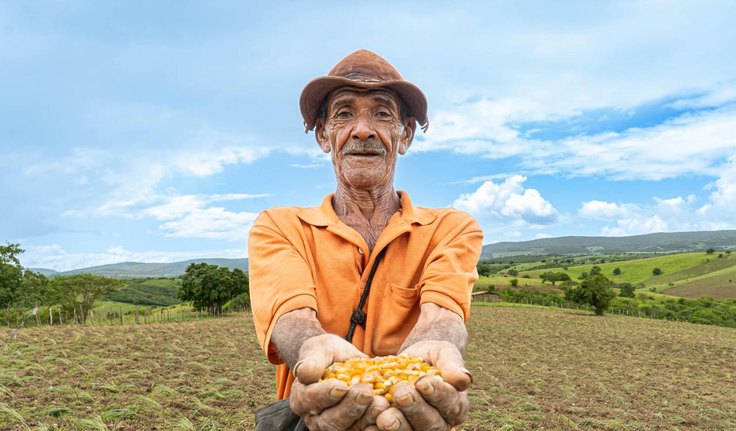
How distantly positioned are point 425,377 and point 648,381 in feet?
48.4

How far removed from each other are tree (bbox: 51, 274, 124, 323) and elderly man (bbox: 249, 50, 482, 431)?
107 feet

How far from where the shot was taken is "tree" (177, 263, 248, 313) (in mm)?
32406

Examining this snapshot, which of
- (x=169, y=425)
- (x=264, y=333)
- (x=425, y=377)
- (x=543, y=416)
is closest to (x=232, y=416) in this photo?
(x=169, y=425)

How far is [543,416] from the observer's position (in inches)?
366

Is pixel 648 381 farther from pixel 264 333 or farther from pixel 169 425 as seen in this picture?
pixel 264 333

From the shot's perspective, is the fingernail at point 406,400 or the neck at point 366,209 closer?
the fingernail at point 406,400

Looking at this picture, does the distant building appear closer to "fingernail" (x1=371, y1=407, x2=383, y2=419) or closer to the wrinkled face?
the wrinkled face

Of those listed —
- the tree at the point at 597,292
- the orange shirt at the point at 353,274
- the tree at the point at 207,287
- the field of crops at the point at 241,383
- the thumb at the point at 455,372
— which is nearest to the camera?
the thumb at the point at 455,372

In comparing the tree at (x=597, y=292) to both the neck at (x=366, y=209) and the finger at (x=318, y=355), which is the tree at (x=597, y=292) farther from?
Answer: the finger at (x=318, y=355)

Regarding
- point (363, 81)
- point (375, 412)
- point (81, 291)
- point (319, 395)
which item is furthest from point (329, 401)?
point (81, 291)

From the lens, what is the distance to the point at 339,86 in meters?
2.39

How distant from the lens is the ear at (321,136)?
99.9 inches

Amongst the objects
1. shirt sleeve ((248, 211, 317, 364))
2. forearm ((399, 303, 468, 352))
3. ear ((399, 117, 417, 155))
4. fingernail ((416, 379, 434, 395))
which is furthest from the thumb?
ear ((399, 117, 417, 155))

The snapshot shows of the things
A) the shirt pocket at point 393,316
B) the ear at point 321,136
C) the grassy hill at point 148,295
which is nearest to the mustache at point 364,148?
the ear at point 321,136
